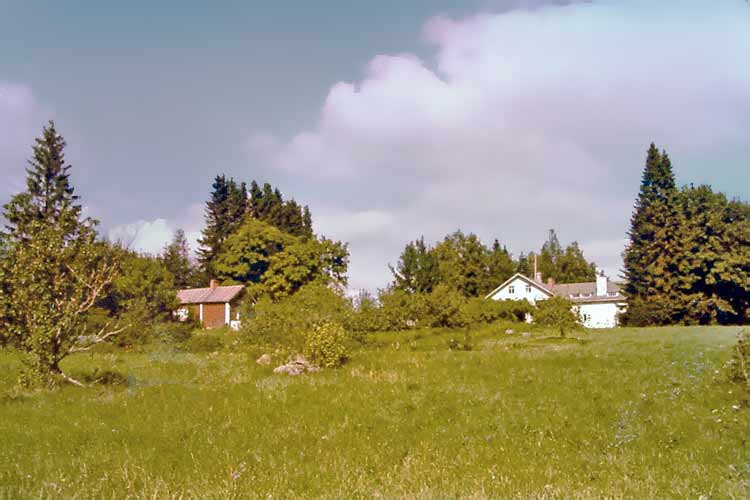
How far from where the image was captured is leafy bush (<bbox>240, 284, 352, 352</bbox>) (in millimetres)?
29200

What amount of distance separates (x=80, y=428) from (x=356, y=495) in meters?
7.74

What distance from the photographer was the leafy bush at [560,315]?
41469 mm

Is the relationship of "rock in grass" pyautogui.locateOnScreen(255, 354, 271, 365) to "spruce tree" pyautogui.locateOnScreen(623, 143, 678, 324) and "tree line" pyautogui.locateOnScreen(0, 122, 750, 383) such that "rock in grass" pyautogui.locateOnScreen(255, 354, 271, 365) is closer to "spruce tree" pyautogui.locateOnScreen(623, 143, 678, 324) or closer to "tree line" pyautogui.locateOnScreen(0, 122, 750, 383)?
"tree line" pyautogui.locateOnScreen(0, 122, 750, 383)

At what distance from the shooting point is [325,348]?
2175 centimetres

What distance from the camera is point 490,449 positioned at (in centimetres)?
1066

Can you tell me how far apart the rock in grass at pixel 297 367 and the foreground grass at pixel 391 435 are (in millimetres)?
981

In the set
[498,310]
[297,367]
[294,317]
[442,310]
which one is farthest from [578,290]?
[297,367]

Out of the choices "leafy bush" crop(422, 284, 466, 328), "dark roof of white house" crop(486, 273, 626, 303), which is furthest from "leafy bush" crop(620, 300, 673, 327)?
"leafy bush" crop(422, 284, 466, 328)

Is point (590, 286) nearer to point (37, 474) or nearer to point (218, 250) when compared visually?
point (218, 250)

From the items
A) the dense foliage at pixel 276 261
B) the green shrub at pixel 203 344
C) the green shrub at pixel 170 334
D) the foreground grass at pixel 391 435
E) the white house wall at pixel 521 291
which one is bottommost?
the foreground grass at pixel 391 435

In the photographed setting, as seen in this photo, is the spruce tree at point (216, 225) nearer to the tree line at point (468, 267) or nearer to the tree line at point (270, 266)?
the tree line at point (270, 266)

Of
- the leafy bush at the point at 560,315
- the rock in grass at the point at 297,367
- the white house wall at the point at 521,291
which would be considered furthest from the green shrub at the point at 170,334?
the white house wall at the point at 521,291

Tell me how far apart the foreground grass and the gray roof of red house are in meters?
60.5

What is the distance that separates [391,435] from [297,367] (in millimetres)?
9341
